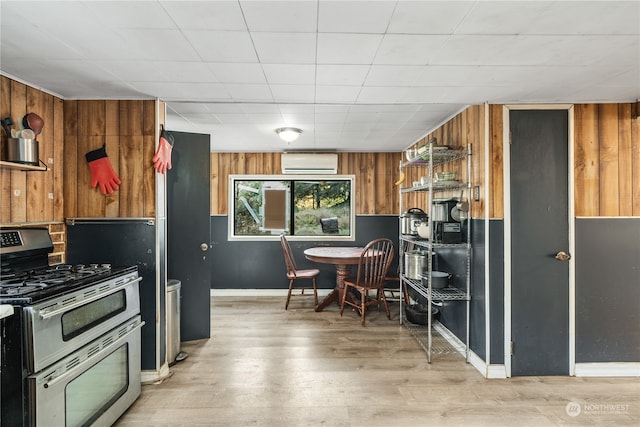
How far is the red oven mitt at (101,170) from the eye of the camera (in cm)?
243

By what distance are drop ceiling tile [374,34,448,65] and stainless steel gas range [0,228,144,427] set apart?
81.9 inches

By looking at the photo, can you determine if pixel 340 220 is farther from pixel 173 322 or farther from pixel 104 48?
pixel 104 48

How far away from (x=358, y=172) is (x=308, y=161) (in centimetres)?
81

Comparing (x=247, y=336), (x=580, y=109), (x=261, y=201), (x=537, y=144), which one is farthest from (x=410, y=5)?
(x=261, y=201)

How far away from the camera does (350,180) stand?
503 cm

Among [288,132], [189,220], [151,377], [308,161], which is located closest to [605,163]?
[288,132]

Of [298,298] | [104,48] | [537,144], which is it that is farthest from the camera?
[298,298]

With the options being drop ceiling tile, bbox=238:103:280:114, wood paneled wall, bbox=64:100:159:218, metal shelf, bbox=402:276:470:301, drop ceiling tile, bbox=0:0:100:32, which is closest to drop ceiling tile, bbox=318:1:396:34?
drop ceiling tile, bbox=0:0:100:32

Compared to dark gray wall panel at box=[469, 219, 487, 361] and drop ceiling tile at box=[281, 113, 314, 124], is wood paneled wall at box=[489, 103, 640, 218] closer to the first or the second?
dark gray wall panel at box=[469, 219, 487, 361]

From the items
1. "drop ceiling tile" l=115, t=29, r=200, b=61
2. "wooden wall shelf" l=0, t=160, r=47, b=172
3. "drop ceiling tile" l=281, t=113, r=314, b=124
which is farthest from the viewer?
"drop ceiling tile" l=281, t=113, r=314, b=124

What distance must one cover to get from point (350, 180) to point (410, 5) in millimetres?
3675

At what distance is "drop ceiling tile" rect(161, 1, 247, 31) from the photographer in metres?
1.38

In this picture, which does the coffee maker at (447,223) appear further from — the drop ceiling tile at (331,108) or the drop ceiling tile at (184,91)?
the drop ceiling tile at (184,91)

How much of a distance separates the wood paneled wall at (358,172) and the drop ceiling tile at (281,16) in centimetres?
343
